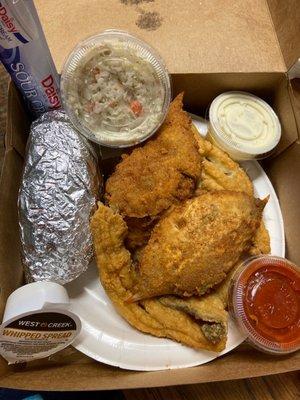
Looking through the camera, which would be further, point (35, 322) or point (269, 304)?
point (269, 304)

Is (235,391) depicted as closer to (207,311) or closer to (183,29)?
(207,311)

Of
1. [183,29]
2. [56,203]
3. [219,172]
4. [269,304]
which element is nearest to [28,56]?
[56,203]

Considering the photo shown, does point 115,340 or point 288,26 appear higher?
point 288,26

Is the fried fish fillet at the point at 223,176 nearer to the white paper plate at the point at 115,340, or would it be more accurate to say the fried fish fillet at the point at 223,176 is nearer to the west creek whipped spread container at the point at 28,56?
the white paper plate at the point at 115,340

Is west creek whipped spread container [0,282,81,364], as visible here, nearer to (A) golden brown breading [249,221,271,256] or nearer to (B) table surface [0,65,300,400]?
(B) table surface [0,65,300,400]

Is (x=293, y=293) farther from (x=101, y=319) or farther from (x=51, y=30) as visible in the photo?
(x=51, y=30)

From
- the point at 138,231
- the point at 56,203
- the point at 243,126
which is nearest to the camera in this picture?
the point at 56,203

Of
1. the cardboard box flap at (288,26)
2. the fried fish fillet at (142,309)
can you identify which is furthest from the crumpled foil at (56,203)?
the cardboard box flap at (288,26)

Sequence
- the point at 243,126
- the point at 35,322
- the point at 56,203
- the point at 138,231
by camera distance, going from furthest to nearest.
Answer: the point at 243,126, the point at 138,231, the point at 56,203, the point at 35,322

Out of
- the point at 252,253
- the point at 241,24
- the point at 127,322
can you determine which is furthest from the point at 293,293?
the point at 241,24
